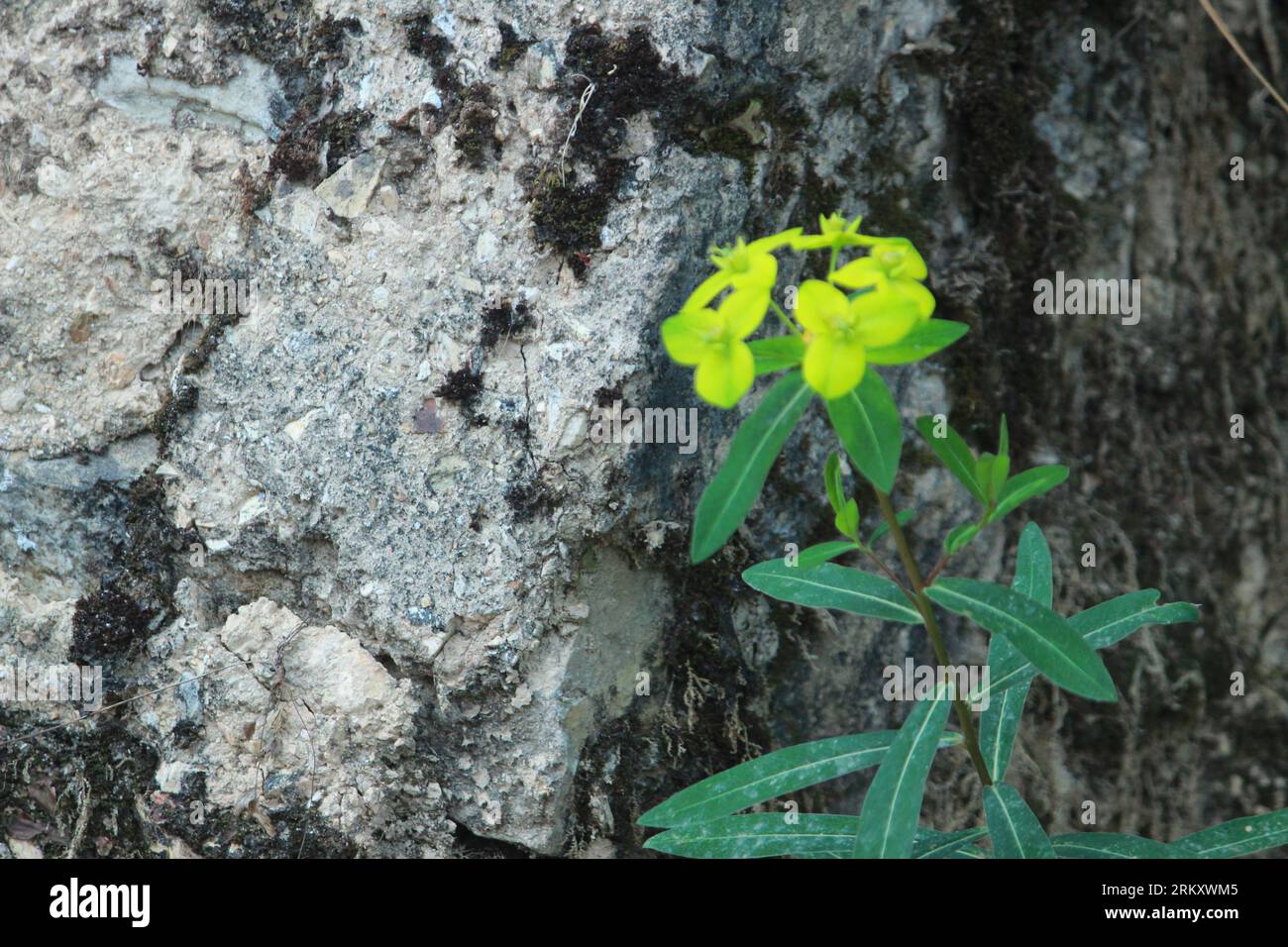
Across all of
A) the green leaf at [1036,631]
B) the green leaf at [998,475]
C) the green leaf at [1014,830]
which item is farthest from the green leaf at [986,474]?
the green leaf at [1014,830]

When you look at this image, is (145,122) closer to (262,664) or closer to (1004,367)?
(262,664)

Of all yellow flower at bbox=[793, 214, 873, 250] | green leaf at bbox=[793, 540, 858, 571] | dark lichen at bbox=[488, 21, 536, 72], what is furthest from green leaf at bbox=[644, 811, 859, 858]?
dark lichen at bbox=[488, 21, 536, 72]

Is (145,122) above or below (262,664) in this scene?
above

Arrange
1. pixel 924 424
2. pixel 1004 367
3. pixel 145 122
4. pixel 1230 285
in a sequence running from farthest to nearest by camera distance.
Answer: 1. pixel 1230 285
2. pixel 1004 367
3. pixel 145 122
4. pixel 924 424

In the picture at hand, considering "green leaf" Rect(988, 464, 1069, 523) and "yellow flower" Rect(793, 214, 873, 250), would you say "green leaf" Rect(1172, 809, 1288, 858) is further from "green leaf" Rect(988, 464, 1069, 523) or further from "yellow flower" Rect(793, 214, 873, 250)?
"yellow flower" Rect(793, 214, 873, 250)

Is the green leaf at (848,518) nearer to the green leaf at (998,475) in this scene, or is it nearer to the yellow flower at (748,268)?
the green leaf at (998,475)

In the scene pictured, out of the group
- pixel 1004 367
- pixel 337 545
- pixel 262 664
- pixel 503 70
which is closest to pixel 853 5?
pixel 503 70
